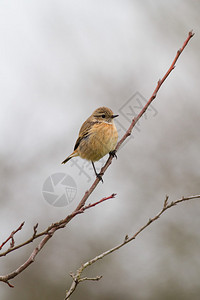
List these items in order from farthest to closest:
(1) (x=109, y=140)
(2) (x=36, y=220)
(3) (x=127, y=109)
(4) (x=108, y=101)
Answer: (4) (x=108, y=101)
(3) (x=127, y=109)
(2) (x=36, y=220)
(1) (x=109, y=140)

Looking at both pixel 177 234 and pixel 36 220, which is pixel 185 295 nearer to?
pixel 177 234

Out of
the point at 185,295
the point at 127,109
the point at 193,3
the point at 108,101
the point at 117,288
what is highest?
the point at 193,3

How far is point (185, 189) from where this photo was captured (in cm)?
800

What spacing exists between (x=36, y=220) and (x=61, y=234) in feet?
1.97

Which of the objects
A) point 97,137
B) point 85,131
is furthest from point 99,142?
point 85,131

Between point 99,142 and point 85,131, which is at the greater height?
point 85,131

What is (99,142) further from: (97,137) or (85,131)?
(85,131)

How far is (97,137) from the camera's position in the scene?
498cm

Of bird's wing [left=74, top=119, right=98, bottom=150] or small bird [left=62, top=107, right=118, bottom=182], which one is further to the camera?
bird's wing [left=74, top=119, right=98, bottom=150]

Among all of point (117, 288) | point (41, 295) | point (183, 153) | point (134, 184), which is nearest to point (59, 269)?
point (41, 295)

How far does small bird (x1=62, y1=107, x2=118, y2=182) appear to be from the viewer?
488 centimetres

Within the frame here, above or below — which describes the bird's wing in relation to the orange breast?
above

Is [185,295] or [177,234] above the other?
[177,234]

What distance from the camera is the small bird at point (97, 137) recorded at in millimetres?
4875
